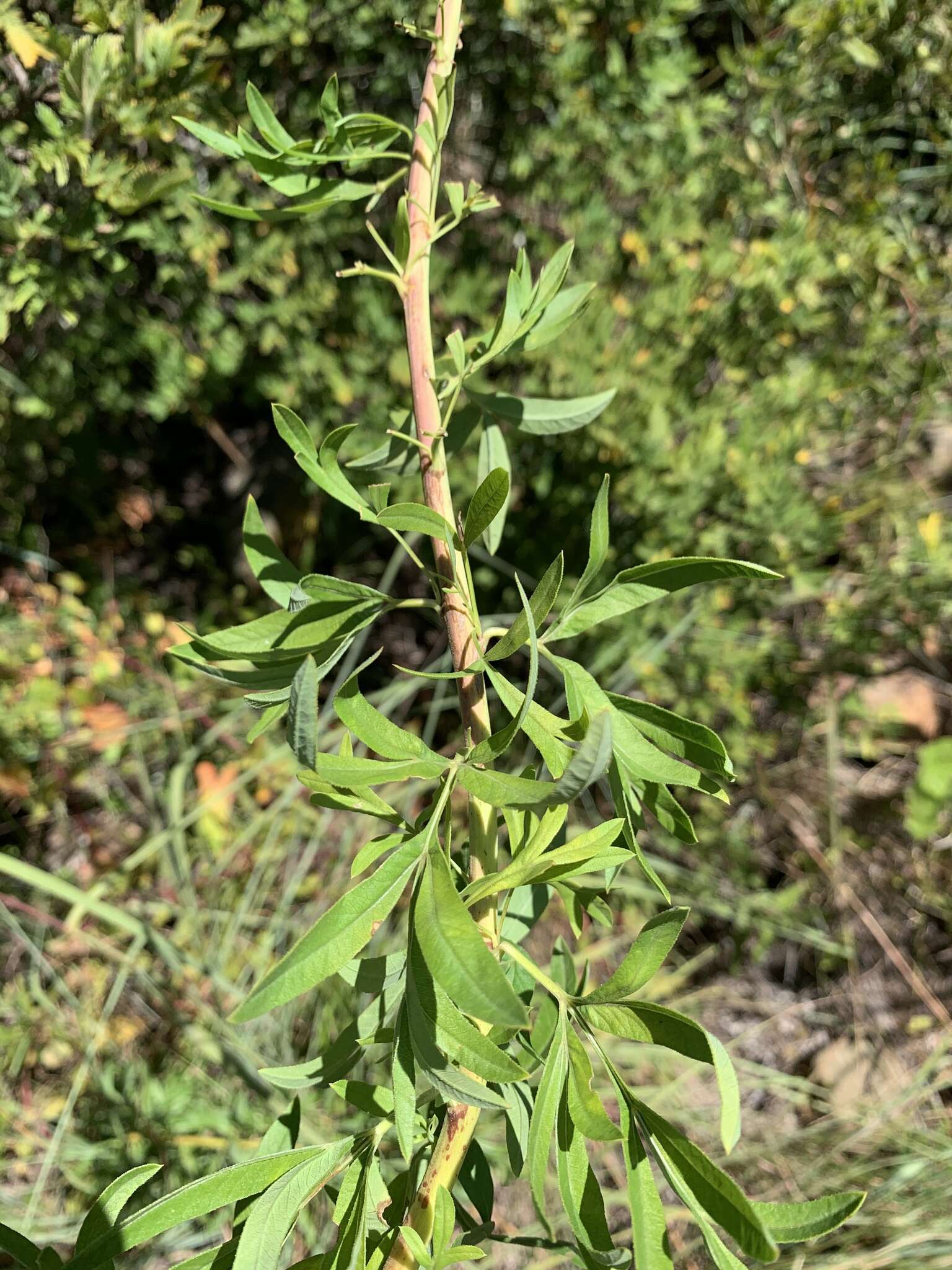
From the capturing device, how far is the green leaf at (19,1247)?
470 mm

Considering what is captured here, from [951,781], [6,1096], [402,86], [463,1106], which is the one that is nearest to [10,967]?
[6,1096]

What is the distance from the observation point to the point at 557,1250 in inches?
23.8

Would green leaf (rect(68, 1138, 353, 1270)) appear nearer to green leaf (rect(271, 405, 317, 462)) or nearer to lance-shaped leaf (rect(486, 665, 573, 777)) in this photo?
lance-shaped leaf (rect(486, 665, 573, 777))

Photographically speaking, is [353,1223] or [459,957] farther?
[353,1223]

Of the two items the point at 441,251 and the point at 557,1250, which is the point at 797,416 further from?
the point at 557,1250

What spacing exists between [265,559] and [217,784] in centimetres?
162

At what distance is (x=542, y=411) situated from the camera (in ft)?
2.28

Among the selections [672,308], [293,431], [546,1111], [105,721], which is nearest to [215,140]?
[293,431]

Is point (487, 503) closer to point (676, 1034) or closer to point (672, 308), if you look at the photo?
point (676, 1034)

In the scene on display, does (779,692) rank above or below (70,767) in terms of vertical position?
above

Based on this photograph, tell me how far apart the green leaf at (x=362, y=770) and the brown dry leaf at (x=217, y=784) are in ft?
4.67

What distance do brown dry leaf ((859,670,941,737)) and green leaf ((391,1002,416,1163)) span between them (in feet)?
6.63

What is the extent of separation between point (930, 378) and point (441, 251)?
1.11 meters

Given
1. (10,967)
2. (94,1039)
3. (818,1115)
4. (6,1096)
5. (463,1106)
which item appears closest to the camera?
(463,1106)
